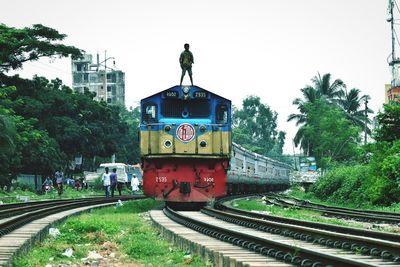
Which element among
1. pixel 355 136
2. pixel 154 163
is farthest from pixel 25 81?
pixel 154 163

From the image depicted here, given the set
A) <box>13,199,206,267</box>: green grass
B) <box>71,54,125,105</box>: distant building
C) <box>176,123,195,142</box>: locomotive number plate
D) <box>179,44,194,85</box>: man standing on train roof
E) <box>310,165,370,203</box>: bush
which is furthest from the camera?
<box>71,54,125,105</box>: distant building

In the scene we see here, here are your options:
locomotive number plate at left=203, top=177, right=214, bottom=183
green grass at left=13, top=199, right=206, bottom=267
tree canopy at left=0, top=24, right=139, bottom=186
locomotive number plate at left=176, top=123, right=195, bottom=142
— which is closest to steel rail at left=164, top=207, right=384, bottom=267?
green grass at left=13, top=199, right=206, bottom=267

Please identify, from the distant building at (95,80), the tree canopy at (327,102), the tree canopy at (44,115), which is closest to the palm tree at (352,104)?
the tree canopy at (327,102)

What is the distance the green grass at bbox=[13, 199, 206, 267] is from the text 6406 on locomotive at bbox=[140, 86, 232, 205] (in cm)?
452

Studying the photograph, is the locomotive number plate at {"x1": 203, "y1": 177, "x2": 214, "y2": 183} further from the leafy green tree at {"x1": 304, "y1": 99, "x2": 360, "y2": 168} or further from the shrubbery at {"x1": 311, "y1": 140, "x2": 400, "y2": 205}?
the leafy green tree at {"x1": 304, "y1": 99, "x2": 360, "y2": 168}

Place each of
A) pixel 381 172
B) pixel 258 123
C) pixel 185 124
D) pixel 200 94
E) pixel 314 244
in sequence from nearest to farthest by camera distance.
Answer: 1. pixel 314 244
2. pixel 185 124
3. pixel 200 94
4. pixel 381 172
5. pixel 258 123

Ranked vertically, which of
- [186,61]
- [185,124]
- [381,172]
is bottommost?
[381,172]

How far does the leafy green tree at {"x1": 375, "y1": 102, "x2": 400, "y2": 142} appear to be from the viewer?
28.3 m

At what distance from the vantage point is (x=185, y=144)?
69.3 feet

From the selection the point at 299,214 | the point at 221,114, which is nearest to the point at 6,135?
the point at 221,114

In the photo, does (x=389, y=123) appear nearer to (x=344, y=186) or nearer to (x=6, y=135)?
(x=344, y=186)

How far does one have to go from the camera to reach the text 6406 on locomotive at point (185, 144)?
832 inches

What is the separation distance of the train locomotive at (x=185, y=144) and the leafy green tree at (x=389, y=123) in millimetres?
8655

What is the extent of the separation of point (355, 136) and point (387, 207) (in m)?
46.8
